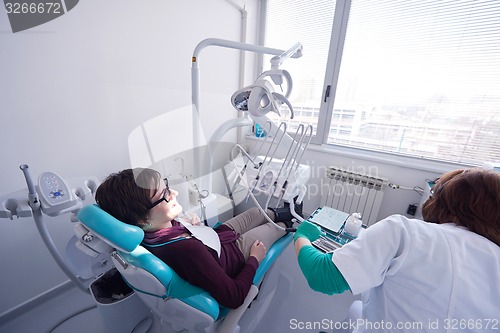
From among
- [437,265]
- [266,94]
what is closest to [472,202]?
[437,265]

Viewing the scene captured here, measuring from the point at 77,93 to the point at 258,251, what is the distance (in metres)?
1.39

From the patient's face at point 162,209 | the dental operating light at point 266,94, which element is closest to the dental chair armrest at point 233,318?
the patient's face at point 162,209

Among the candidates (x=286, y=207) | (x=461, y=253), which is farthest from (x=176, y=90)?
(x=461, y=253)

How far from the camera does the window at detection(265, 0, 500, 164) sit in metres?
1.52

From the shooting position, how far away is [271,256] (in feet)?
3.75

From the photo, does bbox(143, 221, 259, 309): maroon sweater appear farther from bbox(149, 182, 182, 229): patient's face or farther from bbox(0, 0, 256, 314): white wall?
bbox(0, 0, 256, 314): white wall

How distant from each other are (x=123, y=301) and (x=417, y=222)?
115 cm

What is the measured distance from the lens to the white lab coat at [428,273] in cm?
52

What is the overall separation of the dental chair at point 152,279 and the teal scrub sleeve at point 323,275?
0.37 meters

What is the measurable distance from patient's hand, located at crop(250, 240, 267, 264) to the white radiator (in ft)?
3.81

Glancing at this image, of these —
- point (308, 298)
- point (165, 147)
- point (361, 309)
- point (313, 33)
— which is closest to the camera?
point (361, 309)

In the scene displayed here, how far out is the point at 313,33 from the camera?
210cm

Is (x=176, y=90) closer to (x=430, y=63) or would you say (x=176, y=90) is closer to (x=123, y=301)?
(x=123, y=301)

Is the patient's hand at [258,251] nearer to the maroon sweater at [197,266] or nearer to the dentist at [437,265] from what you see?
the maroon sweater at [197,266]
